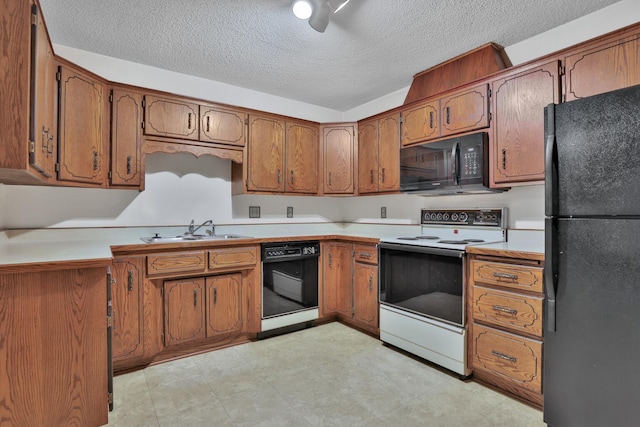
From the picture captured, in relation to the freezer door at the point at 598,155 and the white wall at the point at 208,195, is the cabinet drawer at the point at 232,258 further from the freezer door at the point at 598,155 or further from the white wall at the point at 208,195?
the freezer door at the point at 598,155

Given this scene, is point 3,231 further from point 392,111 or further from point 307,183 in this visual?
point 392,111

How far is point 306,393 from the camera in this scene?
211 cm

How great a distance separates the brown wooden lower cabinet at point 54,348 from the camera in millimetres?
1438

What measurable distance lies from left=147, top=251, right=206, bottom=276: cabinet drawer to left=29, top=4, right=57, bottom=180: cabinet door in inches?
34.1

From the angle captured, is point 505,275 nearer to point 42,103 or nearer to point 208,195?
point 208,195

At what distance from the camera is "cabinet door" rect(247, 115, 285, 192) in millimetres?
3252

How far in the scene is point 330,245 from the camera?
A: 11.2ft

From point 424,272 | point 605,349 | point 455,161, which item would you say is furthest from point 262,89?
point 605,349

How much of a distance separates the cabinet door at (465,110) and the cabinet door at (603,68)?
0.53 meters

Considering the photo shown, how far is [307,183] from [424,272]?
1.64 metres

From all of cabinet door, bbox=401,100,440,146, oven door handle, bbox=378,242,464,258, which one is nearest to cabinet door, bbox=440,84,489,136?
cabinet door, bbox=401,100,440,146

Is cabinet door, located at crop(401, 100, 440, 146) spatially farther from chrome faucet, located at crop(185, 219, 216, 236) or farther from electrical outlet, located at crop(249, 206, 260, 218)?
chrome faucet, located at crop(185, 219, 216, 236)

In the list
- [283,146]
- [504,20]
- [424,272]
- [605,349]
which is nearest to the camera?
[605,349]

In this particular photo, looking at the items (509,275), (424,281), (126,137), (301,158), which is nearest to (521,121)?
(509,275)
